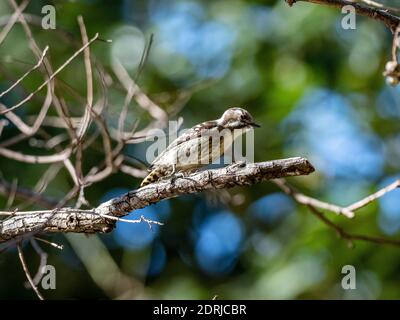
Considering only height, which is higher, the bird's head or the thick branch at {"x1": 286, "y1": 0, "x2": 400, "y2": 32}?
the bird's head

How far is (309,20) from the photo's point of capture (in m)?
7.98

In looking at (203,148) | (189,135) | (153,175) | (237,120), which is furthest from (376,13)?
(153,175)

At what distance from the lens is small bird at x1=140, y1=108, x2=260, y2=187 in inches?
187

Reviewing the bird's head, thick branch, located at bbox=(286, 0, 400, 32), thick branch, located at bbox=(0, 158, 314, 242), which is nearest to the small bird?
the bird's head

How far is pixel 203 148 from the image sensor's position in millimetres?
4770

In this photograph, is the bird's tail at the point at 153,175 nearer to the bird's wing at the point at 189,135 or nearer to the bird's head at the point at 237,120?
the bird's wing at the point at 189,135

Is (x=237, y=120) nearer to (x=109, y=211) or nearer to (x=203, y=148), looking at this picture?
(x=203, y=148)

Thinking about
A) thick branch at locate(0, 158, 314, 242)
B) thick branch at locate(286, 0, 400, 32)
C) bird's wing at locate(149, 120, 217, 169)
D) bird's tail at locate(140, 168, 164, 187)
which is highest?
bird's wing at locate(149, 120, 217, 169)

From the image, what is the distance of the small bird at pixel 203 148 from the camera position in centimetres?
475

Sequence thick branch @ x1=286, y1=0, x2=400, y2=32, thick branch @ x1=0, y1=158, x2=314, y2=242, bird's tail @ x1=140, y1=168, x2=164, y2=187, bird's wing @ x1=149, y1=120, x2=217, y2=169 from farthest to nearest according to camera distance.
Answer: bird's wing @ x1=149, y1=120, x2=217, y2=169 → bird's tail @ x1=140, y1=168, x2=164, y2=187 → thick branch @ x1=0, y1=158, x2=314, y2=242 → thick branch @ x1=286, y1=0, x2=400, y2=32

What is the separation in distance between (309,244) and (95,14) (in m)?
3.79

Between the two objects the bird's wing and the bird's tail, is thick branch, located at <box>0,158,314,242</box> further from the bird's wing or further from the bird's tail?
the bird's wing

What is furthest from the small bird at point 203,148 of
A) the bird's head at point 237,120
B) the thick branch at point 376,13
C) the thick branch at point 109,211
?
the thick branch at point 376,13
